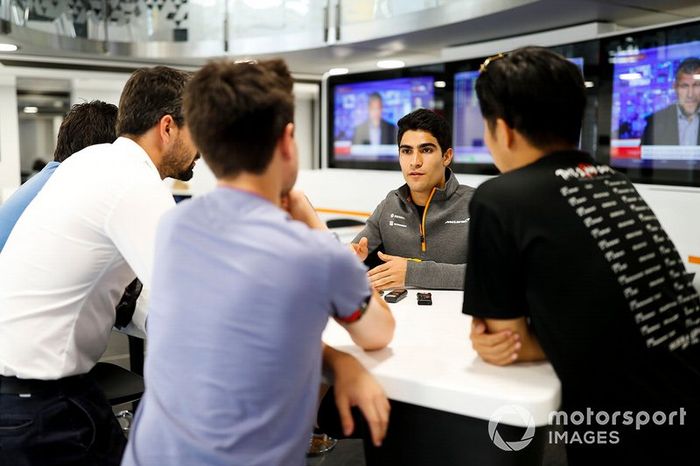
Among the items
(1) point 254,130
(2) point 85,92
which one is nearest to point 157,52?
(2) point 85,92

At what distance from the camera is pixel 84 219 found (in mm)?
1568

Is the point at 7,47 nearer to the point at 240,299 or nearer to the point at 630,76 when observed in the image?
the point at 630,76

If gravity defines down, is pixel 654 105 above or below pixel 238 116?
above

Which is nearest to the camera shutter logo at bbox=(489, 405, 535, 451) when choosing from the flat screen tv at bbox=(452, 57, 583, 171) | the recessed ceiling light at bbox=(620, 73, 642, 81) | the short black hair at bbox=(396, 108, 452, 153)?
the short black hair at bbox=(396, 108, 452, 153)

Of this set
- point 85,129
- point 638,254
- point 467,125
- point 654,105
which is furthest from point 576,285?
point 467,125

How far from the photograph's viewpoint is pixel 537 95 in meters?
1.29

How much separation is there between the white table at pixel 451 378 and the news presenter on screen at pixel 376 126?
400cm

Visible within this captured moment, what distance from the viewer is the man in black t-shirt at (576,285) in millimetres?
1214

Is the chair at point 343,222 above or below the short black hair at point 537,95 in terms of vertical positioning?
below

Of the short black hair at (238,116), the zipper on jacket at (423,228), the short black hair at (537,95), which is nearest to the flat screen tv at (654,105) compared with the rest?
the zipper on jacket at (423,228)

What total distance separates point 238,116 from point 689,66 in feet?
10.1

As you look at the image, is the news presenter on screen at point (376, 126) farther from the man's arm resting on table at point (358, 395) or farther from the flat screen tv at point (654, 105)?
the man's arm resting on table at point (358, 395)

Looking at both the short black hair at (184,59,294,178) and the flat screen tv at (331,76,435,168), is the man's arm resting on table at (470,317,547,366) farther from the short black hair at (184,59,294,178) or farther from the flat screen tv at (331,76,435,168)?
the flat screen tv at (331,76,435,168)

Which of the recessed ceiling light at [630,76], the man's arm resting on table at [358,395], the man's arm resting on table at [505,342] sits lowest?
the man's arm resting on table at [358,395]
